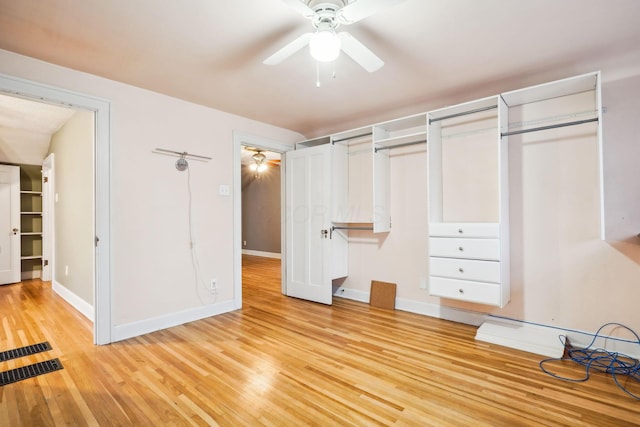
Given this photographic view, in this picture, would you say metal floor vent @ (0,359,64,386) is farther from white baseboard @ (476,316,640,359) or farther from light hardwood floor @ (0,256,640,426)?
white baseboard @ (476,316,640,359)

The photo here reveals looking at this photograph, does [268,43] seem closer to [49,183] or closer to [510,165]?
[510,165]

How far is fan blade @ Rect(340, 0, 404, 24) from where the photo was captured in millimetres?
1483

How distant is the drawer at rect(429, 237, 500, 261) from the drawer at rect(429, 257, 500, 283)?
0.15 ft

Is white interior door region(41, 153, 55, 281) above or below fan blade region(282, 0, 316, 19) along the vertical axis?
below

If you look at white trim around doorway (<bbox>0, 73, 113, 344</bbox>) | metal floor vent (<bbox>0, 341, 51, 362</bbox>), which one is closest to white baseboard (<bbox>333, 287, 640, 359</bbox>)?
white trim around doorway (<bbox>0, 73, 113, 344</bbox>)

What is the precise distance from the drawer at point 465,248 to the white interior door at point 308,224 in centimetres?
135

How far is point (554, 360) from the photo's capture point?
7.94 feet

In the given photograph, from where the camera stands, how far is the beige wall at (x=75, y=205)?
3.44 metres

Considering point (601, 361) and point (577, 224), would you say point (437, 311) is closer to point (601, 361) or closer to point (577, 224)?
point (601, 361)

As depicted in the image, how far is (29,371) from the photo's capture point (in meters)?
2.27

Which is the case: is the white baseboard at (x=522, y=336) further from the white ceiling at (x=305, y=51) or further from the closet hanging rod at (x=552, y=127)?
the white ceiling at (x=305, y=51)

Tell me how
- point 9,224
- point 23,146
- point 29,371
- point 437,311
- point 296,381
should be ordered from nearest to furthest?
point 296,381, point 29,371, point 437,311, point 23,146, point 9,224

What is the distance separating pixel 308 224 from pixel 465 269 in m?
1.97

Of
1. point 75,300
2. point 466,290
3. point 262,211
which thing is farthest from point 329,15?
point 262,211
